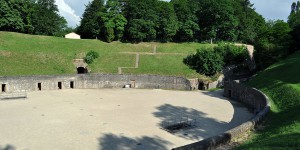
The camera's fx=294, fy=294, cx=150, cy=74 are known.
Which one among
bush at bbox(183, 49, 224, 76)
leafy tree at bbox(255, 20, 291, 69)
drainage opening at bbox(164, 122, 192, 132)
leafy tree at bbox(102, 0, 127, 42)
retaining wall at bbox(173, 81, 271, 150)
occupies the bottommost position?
drainage opening at bbox(164, 122, 192, 132)

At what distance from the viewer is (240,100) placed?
113 ft

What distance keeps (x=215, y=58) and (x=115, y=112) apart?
25286 mm

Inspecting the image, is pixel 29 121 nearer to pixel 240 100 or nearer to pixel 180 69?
→ pixel 240 100

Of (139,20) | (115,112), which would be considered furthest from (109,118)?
(139,20)

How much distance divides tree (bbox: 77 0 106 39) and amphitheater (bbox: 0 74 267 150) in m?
21.1

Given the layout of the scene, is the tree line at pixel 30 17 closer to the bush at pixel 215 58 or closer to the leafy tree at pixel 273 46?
the bush at pixel 215 58

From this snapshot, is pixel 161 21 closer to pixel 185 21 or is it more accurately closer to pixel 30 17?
pixel 185 21

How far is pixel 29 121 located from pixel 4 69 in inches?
832

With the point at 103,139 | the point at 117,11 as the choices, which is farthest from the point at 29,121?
the point at 117,11

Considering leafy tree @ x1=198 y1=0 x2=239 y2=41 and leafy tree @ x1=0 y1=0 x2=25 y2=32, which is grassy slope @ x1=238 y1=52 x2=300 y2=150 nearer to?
leafy tree @ x1=198 y1=0 x2=239 y2=41

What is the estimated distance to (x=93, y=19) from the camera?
204ft

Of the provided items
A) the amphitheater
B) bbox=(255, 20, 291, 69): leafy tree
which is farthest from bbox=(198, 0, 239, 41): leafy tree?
the amphitheater

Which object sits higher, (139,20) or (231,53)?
(139,20)

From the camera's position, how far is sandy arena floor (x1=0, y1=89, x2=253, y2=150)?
19.6 m
